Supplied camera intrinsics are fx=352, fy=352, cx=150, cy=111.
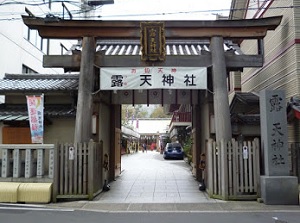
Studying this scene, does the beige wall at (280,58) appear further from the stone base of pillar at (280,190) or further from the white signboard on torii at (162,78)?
the stone base of pillar at (280,190)

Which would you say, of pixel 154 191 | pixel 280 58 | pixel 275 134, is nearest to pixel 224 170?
pixel 275 134

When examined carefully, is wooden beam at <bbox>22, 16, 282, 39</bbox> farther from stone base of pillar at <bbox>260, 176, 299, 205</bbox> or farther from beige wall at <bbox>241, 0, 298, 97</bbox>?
stone base of pillar at <bbox>260, 176, 299, 205</bbox>

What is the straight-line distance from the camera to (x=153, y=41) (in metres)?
13.8

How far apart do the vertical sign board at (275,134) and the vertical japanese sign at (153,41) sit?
427 centimetres

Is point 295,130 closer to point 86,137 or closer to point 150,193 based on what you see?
point 150,193

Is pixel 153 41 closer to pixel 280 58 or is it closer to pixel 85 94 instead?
pixel 85 94

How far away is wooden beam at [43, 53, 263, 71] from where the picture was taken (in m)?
13.9

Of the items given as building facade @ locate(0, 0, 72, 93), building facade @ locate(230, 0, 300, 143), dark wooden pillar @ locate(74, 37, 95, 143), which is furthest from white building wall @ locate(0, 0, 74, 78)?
building facade @ locate(230, 0, 300, 143)

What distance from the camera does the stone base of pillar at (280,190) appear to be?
37.0ft

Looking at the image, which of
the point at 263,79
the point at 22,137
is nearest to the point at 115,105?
the point at 22,137

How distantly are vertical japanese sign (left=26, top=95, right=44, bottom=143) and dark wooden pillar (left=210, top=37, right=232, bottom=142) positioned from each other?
684cm

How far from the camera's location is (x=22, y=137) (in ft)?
53.6

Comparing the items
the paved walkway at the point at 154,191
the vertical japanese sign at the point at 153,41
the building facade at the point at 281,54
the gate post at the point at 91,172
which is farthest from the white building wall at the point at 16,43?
the building facade at the point at 281,54

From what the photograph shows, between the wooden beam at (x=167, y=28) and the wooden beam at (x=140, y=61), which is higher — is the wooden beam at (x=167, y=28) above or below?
above
